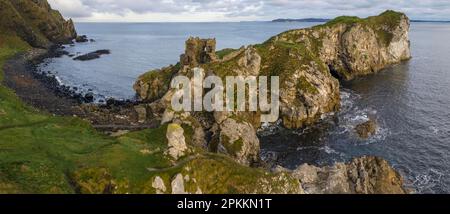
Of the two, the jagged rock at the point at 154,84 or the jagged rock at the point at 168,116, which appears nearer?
the jagged rock at the point at 168,116

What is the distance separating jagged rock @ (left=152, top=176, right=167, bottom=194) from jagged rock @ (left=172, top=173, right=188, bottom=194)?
86 cm

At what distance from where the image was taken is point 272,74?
89.1 metres

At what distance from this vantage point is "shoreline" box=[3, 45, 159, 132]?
7750 centimetres

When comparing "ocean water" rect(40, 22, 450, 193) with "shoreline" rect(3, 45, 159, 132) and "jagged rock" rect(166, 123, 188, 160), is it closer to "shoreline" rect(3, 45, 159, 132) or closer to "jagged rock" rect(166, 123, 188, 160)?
"shoreline" rect(3, 45, 159, 132)

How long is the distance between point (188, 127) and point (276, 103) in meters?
24.6

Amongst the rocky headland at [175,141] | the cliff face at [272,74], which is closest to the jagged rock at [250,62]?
the cliff face at [272,74]

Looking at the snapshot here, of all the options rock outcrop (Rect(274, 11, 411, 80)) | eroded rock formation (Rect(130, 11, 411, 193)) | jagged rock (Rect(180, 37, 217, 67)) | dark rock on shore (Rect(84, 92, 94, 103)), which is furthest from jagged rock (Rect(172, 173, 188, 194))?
rock outcrop (Rect(274, 11, 411, 80))

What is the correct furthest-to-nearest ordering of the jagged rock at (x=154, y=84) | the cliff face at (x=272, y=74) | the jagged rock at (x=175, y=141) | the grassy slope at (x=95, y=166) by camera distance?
the jagged rock at (x=154, y=84) → the cliff face at (x=272, y=74) → the jagged rock at (x=175, y=141) → the grassy slope at (x=95, y=166)

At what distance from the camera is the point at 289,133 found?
249 feet

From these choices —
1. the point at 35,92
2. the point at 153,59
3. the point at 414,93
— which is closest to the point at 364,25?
the point at 414,93

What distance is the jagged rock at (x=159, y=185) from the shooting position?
38188 mm

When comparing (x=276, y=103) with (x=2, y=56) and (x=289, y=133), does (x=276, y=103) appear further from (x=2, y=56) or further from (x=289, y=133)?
(x=2, y=56)

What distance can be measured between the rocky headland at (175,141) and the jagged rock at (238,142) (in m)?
0.15
